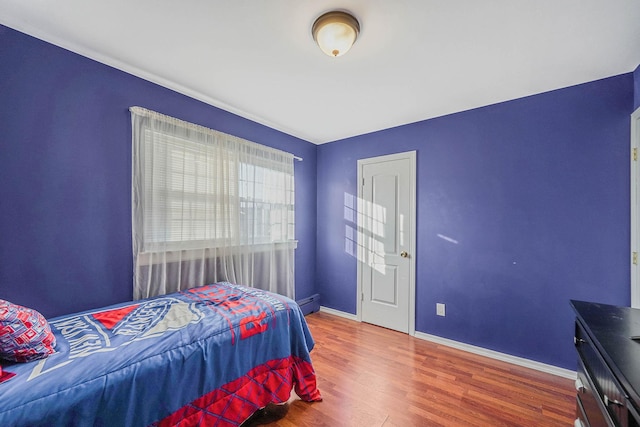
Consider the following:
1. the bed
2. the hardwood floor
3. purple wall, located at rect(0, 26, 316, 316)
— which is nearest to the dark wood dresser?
the hardwood floor

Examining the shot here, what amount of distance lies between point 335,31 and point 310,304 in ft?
10.4

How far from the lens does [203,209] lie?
2393 mm

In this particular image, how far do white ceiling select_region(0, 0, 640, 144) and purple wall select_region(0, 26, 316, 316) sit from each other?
16cm

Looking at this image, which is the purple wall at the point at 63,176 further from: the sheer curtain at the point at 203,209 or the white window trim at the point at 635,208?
the white window trim at the point at 635,208

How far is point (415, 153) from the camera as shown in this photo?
3016mm

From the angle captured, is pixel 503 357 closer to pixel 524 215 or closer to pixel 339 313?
pixel 524 215

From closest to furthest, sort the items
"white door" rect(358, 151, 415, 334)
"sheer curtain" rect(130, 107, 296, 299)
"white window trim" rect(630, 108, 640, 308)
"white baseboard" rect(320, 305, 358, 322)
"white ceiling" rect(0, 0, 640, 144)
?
"white ceiling" rect(0, 0, 640, 144) → "white window trim" rect(630, 108, 640, 308) → "sheer curtain" rect(130, 107, 296, 299) → "white door" rect(358, 151, 415, 334) → "white baseboard" rect(320, 305, 358, 322)

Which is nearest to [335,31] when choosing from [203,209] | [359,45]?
[359,45]

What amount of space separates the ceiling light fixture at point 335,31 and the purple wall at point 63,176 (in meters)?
1.51

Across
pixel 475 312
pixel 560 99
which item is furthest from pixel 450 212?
pixel 560 99

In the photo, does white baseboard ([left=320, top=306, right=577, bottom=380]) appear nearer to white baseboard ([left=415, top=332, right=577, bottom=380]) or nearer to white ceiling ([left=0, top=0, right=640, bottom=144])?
white baseboard ([left=415, top=332, right=577, bottom=380])

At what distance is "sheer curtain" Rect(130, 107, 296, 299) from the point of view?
81.1 inches

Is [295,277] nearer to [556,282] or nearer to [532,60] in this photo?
[556,282]

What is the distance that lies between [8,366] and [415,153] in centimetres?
334
